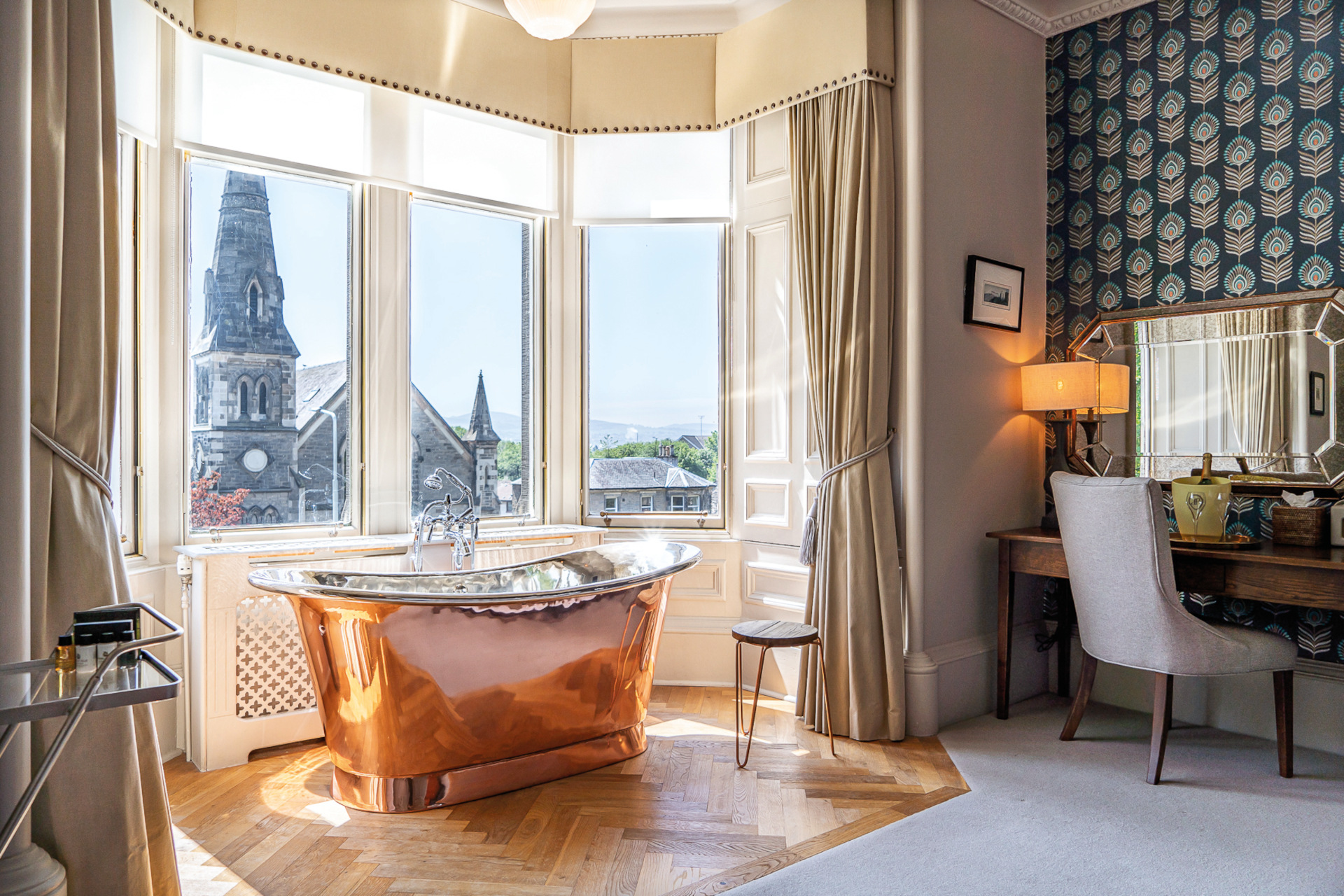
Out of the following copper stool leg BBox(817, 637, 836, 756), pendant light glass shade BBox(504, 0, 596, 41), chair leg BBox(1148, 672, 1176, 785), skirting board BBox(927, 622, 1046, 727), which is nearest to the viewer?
pendant light glass shade BBox(504, 0, 596, 41)

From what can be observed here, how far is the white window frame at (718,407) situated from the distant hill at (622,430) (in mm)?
51

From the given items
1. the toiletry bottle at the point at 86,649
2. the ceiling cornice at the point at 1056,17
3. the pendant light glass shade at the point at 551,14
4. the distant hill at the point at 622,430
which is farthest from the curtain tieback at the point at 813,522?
the toiletry bottle at the point at 86,649

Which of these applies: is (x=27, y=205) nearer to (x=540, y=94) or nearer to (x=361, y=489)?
(x=361, y=489)

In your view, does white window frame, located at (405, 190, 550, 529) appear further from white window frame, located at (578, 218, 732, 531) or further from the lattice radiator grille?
the lattice radiator grille

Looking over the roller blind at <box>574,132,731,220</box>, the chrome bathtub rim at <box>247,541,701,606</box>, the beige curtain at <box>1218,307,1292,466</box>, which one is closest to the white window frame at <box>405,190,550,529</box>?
the roller blind at <box>574,132,731,220</box>

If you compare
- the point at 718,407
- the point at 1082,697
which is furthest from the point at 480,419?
the point at 1082,697

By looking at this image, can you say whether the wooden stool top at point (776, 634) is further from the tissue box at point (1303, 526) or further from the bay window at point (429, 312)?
the tissue box at point (1303, 526)

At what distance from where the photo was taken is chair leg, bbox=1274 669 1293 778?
2.79 meters

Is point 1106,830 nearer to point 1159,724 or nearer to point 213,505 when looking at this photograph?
point 1159,724

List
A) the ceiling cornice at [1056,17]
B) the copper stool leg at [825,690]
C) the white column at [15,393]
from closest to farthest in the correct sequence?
the white column at [15,393], the copper stool leg at [825,690], the ceiling cornice at [1056,17]

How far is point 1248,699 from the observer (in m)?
3.29

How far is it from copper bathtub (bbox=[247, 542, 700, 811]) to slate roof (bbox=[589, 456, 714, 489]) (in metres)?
1.16

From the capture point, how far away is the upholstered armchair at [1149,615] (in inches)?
107

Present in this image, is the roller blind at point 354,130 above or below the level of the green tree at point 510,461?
above
